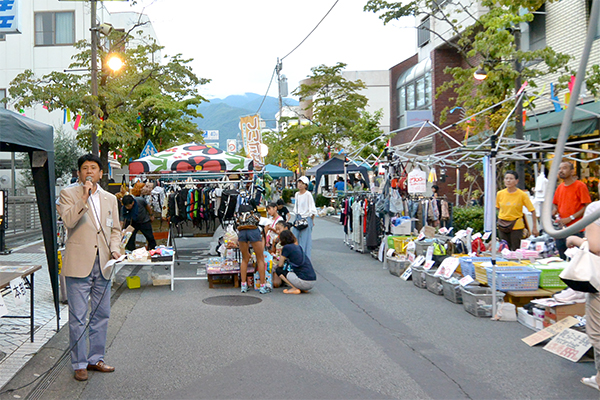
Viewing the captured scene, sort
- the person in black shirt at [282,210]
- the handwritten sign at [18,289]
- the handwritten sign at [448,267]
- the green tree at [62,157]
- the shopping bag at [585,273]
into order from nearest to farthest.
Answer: the shopping bag at [585,273], the handwritten sign at [18,289], the handwritten sign at [448,267], the person in black shirt at [282,210], the green tree at [62,157]

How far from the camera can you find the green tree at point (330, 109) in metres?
36.9

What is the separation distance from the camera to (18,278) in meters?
5.48

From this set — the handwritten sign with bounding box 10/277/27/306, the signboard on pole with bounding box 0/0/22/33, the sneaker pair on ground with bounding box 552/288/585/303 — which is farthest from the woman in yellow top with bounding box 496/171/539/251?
the signboard on pole with bounding box 0/0/22/33

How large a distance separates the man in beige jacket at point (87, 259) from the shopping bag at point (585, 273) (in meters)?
4.16

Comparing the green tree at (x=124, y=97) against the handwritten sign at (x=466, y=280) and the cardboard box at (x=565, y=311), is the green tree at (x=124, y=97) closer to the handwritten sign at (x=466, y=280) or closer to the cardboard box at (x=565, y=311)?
the handwritten sign at (x=466, y=280)

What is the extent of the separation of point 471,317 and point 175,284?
565cm

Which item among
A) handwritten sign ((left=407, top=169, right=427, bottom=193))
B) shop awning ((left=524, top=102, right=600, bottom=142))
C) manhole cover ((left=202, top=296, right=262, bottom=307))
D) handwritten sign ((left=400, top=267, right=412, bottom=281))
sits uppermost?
shop awning ((left=524, top=102, right=600, bottom=142))

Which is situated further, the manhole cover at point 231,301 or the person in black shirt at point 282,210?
the person in black shirt at point 282,210

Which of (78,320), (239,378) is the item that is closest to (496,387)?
(239,378)

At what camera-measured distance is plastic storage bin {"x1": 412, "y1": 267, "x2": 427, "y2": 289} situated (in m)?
9.70

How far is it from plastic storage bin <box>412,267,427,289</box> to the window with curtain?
1172 inches

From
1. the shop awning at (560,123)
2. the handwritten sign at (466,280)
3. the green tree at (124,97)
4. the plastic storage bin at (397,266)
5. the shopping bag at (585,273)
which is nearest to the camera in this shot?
the shopping bag at (585,273)

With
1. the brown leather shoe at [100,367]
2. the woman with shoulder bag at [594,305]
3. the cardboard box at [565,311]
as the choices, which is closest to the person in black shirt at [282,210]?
the cardboard box at [565,311]

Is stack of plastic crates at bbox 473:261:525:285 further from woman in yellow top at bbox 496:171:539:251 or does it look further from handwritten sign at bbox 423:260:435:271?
woman in yellow top at bbox 496:171:539:251
